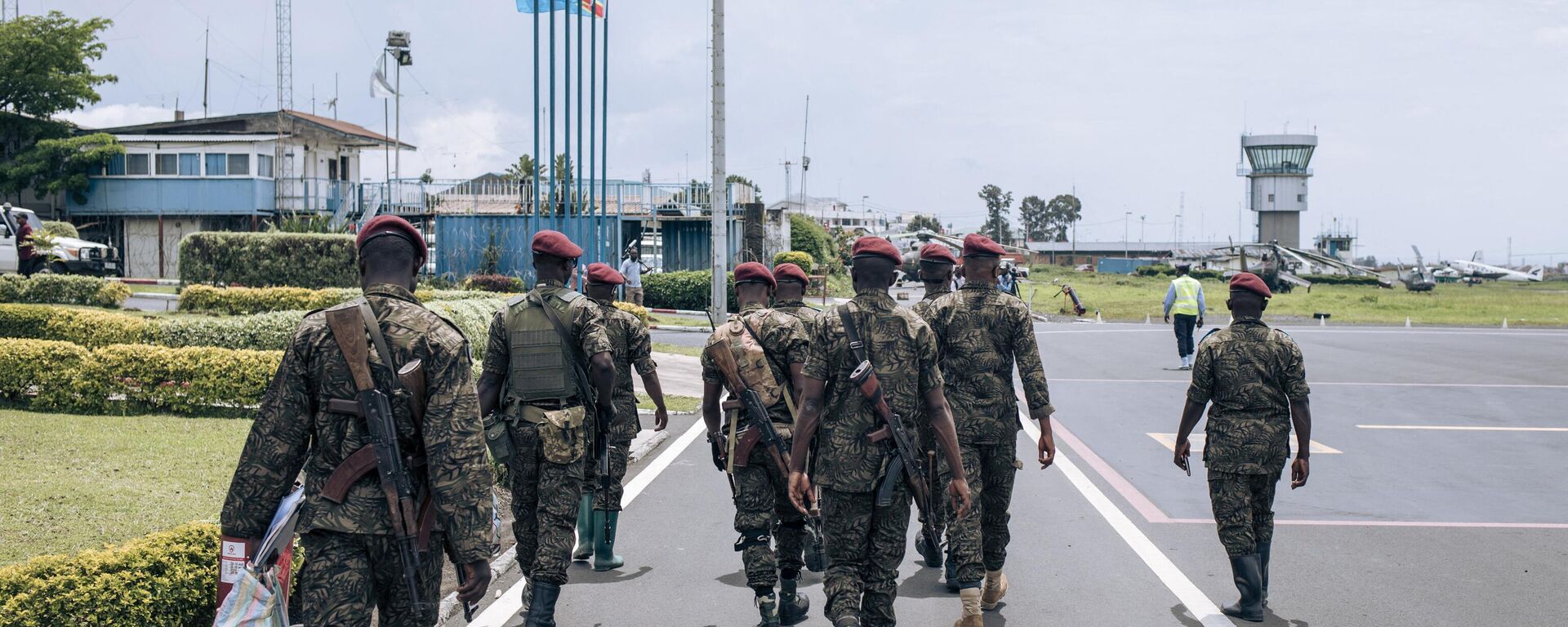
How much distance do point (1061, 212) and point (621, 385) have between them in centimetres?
15420

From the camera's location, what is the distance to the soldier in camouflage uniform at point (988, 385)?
6.25m

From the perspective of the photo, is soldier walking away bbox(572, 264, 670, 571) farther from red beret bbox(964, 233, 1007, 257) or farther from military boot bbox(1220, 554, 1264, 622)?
military boot bbox(1220, 554, 1264, 622)

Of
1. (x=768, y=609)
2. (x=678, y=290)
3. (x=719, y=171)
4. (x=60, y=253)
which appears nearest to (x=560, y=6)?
(x=719, y=171)

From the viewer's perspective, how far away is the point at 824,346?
520 cm

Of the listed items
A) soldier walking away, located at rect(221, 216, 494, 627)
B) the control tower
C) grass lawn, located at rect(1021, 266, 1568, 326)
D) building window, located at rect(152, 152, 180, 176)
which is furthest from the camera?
the control tower

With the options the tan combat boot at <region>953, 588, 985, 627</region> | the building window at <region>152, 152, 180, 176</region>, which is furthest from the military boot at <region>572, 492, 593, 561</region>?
the building window at <region>152, 152, 180, 176</region>

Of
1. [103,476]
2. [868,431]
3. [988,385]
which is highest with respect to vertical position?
[988,385]

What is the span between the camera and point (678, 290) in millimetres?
33844

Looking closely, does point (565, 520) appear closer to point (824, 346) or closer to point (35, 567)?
point (824, 346)

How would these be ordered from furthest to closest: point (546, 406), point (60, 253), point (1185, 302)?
point (60, 253) → point (1185, 302) → point (546, 406)

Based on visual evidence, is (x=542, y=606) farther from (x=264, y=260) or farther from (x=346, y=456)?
(x=264, y=260)

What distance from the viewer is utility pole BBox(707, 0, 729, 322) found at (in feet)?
73.8

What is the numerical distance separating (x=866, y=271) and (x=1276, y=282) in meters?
62.6

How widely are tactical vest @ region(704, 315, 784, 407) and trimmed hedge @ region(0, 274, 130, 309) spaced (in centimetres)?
1797
